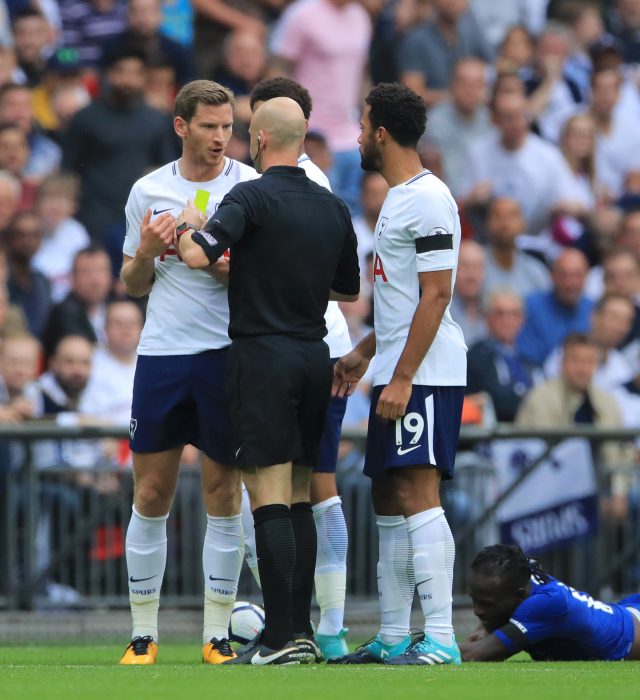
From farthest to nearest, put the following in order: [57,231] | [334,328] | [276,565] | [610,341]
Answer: [610,341] → [57,231] → [334,328] → [276,565]

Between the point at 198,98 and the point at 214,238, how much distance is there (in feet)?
3.09

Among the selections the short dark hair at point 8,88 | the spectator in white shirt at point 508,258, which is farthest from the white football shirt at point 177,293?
the spectator in white shirt at point 508,258

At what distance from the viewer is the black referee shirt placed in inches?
305

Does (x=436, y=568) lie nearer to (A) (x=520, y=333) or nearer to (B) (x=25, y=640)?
(B) (x=25, y=640)

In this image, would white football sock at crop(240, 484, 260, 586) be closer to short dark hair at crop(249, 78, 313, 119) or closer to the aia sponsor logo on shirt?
the aia sponsor logo on shirt

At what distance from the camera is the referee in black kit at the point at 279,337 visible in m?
7.67

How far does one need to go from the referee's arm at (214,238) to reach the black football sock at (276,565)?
1123mm

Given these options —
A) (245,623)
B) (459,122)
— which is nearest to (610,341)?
(459,122)

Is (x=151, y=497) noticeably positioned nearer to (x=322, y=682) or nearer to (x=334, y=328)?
(x=334, y=328)

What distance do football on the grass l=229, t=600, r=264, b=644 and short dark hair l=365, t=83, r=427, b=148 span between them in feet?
8.57

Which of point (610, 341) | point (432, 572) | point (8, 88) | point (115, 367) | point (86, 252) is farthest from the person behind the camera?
point (610, 341)

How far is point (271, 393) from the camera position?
7719 millimetres

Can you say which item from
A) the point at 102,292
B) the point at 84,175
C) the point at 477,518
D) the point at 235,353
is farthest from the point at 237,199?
the point at 84,175

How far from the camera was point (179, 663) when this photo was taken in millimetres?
8492
